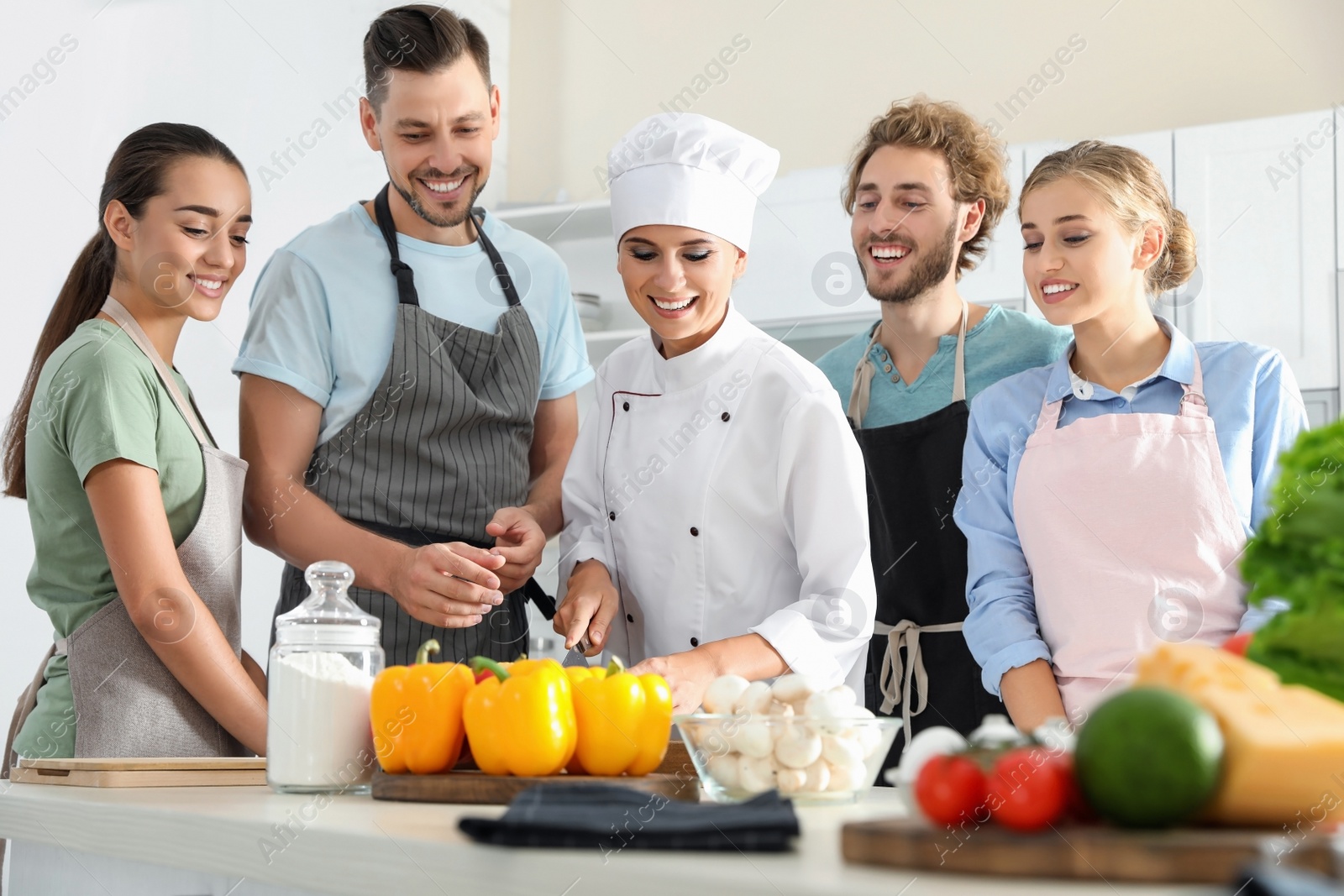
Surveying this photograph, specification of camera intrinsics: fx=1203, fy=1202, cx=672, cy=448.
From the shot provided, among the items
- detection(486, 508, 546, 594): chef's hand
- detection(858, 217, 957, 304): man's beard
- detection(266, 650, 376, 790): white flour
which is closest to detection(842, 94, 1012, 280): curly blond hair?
detection(858, 217, 957, 304): man's beard

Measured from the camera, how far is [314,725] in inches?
40.4

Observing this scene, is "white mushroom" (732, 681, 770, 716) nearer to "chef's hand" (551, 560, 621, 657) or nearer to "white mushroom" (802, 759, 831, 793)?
"white mushroom" (802, 759, 831, 793)

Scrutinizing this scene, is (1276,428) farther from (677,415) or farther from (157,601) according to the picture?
(157,601)

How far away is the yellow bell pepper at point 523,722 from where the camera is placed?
3.14 ft

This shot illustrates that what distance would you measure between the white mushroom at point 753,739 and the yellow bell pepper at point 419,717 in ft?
0.84

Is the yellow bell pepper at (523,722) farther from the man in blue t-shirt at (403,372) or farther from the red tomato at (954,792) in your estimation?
the man in blue t-shirt at (403,372)

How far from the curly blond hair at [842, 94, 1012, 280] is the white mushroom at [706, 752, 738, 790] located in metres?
1.45

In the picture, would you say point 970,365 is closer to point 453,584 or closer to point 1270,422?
point 1270,422

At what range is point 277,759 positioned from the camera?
102 cm

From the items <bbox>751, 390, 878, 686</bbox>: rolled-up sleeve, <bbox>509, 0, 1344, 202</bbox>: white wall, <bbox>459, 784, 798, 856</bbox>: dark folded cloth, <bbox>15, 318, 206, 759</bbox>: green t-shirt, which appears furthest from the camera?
<bbox>509, 0, 1344, 202</bbox>: white wall

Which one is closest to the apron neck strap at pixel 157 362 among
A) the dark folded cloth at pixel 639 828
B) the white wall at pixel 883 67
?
the dark folded cloth at pixel 639 828

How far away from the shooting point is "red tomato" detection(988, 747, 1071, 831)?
0.61 m

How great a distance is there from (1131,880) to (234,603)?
123 centimetres

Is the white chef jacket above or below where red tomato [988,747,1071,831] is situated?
above
